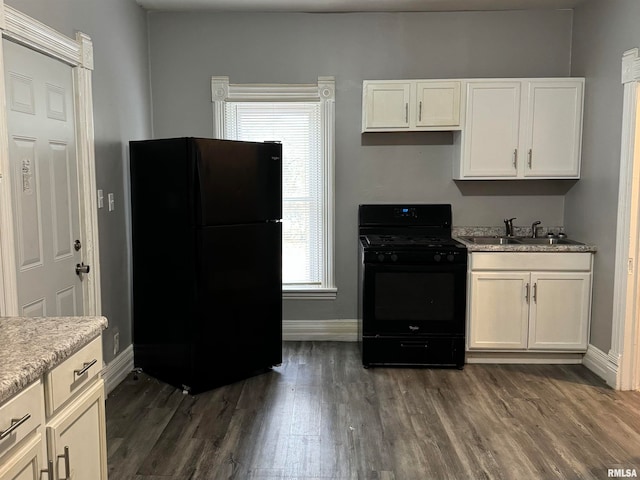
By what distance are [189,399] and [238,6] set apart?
2828mm

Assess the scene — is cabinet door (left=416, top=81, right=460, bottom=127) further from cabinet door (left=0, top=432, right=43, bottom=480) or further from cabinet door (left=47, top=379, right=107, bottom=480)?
cabinet door (left=0, top=432, right=43, bottom=480)

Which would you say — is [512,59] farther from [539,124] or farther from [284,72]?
[284,72]

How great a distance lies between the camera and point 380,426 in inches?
115

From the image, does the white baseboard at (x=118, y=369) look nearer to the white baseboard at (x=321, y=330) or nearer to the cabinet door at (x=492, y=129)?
the white baseboard at (x=321, y=330)

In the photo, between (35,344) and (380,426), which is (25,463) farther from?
(380,426)

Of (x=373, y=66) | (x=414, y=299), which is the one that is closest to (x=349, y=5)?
(x=373, y=66)

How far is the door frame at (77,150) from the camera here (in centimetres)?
228

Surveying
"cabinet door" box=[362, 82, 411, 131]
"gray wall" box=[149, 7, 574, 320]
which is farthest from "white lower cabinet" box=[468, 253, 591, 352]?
"cabinet door" box=[362, 82, 411, 131]

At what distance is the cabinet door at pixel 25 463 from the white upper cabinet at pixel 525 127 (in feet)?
10.9

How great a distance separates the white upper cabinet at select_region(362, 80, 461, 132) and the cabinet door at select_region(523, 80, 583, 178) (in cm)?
55

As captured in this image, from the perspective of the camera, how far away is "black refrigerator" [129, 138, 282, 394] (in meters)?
3.22

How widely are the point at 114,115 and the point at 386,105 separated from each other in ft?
6.22

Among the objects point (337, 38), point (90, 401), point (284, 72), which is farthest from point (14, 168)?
point (337, 38)

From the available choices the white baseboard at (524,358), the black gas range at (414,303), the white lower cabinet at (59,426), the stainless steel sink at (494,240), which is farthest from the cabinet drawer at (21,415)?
the stainless steel sink at (494,240)
